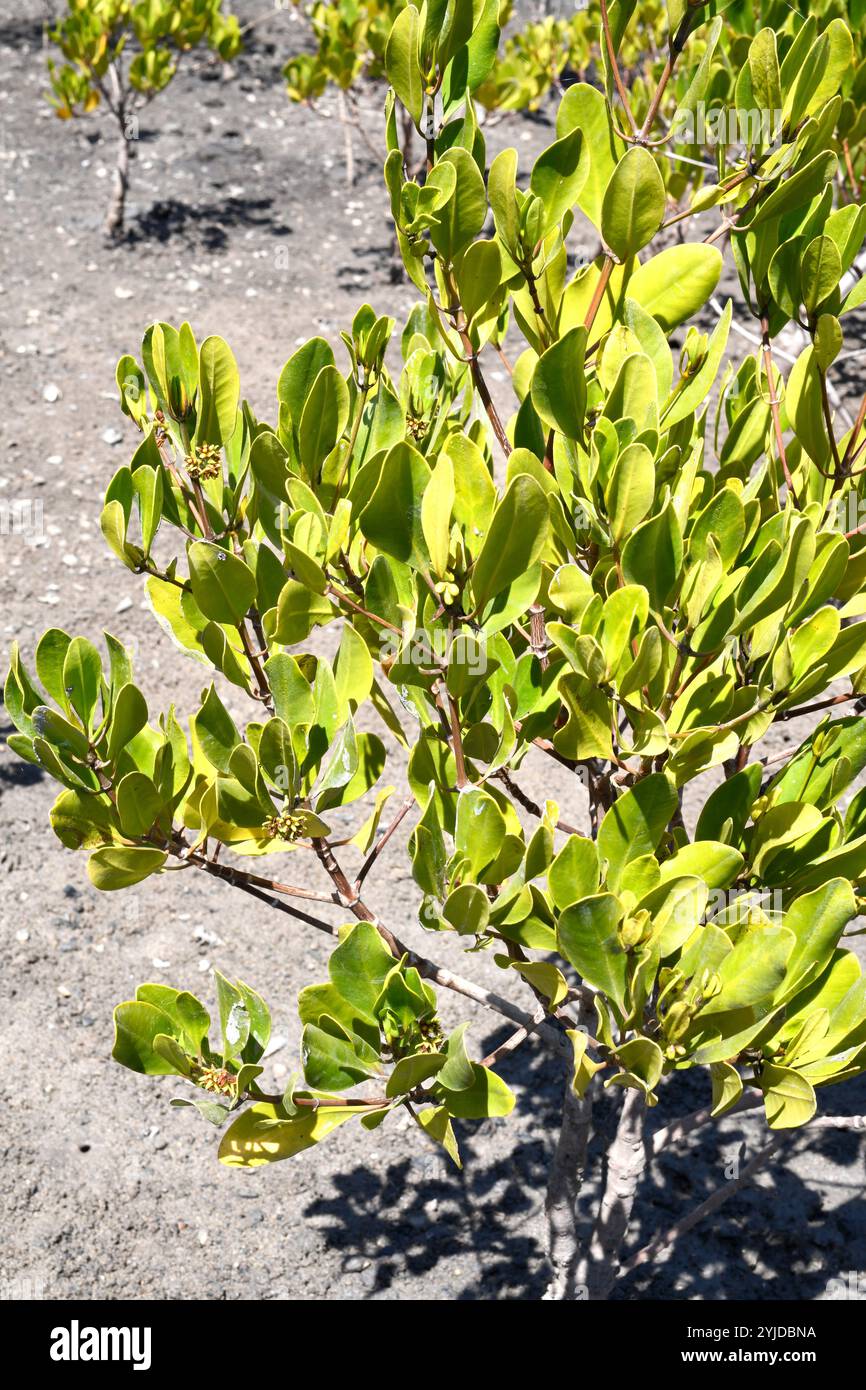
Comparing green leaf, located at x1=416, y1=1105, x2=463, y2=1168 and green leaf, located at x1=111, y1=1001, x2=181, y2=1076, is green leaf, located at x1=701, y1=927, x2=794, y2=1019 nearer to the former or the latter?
green leaf, located at x1=416, y1=1105, x2=463, y2=1168

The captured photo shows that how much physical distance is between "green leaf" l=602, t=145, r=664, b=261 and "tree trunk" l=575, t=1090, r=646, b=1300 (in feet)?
4.18

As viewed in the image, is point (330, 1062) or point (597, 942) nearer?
point (597, 942)

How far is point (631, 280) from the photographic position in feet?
4.73

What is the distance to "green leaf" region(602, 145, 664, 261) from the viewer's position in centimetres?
131

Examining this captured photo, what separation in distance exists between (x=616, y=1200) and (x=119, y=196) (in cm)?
Result: 592

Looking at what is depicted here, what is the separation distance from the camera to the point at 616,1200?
216cm

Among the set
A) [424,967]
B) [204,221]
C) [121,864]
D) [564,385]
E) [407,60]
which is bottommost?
[204,221]

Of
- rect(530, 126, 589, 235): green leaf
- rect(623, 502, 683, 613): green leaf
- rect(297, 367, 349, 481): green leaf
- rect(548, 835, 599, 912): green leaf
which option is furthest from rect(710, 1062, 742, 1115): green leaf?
rect(530, 126, 589, 235): green leaf

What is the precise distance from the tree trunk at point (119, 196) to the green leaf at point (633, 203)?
5.54m

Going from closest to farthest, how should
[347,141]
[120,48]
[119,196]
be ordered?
1. [120,48]
2. [119,196]
3. [347,141]

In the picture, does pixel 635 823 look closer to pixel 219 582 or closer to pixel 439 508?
pixel 439 508

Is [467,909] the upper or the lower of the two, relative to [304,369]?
lower

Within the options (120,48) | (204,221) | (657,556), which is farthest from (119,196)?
(657,556)

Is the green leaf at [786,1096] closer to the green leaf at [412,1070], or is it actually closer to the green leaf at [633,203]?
the green leaf at [412,1070]
